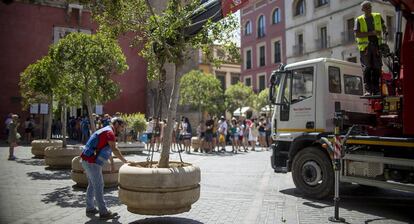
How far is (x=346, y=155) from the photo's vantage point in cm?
743

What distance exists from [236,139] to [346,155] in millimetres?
13459

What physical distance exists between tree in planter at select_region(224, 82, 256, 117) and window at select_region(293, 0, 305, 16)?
9.05 m

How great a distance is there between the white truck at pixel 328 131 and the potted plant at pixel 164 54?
2.91 metres

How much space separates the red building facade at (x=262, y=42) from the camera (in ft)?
131

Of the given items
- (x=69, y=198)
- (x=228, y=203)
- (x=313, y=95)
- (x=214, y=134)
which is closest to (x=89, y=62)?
(x=69, y=198)

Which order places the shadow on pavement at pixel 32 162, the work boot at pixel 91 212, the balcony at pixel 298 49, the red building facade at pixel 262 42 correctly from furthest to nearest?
the red building facade at pixel 262 42 < the balcony at pixel 298 49 < the shadow on pavement at pixel 32 162 < the work boot at pixel 91 212

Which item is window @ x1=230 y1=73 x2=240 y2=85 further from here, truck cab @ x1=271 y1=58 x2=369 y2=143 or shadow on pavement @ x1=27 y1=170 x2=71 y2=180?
truck cab @ x1=271 y1=58 x2=369 y2=143

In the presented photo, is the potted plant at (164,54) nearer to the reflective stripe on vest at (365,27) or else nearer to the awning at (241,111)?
the reflective stripe on vest at (365,27)

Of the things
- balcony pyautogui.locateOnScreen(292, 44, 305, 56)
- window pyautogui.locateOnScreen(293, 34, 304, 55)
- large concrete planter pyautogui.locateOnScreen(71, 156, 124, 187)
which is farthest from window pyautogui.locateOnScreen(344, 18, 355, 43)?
large concrete planter pyautogui.locateOnScreen(71, 156, 124, 187)

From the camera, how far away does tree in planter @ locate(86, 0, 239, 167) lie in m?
6.08

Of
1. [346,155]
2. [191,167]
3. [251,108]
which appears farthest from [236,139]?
[251,108]

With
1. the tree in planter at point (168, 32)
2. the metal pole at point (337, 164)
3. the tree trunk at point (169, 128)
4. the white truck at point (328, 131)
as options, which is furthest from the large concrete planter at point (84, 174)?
the metal pole at point (337, 164)

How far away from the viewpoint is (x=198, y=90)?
32938 millimetres

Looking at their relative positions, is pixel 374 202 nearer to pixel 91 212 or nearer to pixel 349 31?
pixel 91 212
